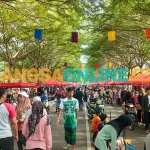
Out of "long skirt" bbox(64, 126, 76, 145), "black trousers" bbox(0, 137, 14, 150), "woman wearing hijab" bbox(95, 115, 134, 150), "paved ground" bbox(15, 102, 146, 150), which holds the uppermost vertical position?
"woman wearing hijab" bbox(95, 115, 134, 150)

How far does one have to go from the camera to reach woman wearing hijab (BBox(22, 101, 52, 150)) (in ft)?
14.7

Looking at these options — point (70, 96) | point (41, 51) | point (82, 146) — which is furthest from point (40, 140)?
point (41, 51)

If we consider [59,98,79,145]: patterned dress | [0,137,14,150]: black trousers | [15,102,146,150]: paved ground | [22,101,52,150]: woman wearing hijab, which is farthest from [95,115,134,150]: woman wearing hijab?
[15,102,146,150]: paved ground

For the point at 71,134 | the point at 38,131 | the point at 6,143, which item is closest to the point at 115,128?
the point at 38,131

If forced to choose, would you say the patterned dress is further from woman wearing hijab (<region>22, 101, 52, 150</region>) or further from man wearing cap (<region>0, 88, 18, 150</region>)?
woman wearing hijab (<region>22, 101, 52, 150</region>)

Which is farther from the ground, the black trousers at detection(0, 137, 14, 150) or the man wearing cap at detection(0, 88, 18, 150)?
the man wearing cap at detection(0, 88, 18, 150)

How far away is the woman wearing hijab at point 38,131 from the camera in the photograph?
4488mm

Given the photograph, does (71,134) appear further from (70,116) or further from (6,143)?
(6,143)

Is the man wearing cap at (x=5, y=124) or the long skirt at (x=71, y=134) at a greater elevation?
the man wearing cap at (x=5, y=124)

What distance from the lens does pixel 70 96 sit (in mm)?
7750

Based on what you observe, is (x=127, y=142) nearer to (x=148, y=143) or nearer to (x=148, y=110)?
(x=148, y=143)

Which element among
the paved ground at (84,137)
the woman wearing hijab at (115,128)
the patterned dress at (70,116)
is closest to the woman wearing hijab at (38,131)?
the woman wearing hijab at (115,128)

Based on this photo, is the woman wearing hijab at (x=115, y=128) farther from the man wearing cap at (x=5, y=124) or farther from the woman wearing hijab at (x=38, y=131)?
the man wearing cap at (x=5, y=124)

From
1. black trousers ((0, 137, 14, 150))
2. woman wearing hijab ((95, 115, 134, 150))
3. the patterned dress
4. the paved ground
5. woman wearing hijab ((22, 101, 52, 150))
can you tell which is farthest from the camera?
the paved ground
